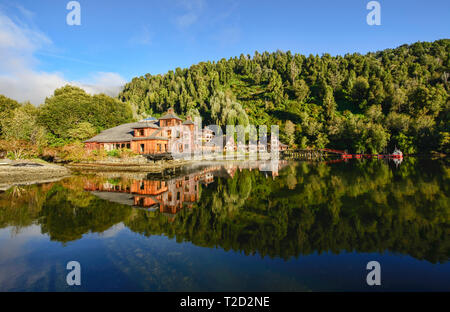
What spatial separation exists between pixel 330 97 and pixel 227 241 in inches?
3733

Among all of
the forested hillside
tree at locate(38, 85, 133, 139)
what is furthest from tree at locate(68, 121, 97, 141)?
the forested hillside

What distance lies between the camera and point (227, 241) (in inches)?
263

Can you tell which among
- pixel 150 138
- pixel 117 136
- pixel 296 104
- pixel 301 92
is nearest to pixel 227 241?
pixel 150 138

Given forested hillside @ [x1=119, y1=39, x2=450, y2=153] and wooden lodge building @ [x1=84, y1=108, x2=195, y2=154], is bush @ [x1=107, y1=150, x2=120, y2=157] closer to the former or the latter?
wooden lodge building @ [x1=84, y1=108, x2=195, y2=154]

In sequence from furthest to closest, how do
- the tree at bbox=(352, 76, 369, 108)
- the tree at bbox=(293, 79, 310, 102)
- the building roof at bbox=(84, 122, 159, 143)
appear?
the tree at bbox=(293, 79, 310, 102), the tree at bbox=(352, 76, 369, 108), the building roof at bbox=(84, 122, 159, 143)

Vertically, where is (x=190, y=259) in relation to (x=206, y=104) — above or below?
below

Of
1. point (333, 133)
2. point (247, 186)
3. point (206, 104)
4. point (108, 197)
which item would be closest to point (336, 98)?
point (333, 133)

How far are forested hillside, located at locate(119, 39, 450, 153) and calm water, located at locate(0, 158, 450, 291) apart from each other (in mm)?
55433

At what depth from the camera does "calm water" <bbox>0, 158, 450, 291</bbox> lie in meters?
4.68

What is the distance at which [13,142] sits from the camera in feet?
81.7

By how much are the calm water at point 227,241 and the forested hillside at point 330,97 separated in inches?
2182

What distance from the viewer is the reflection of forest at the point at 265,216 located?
6.45 m

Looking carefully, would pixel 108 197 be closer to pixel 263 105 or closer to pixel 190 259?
pixel 190 259
